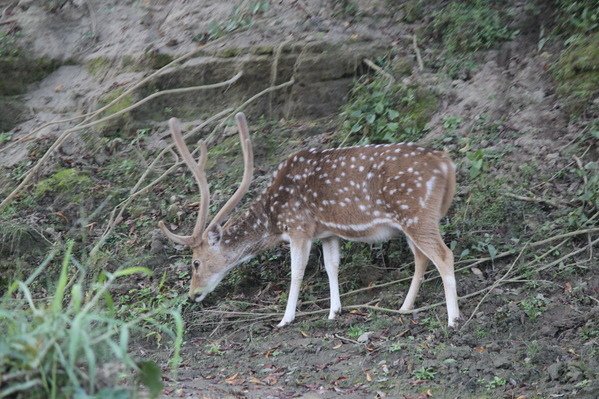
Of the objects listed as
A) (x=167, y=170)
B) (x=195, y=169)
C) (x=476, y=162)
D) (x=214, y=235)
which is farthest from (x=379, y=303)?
(x=167, y=170)

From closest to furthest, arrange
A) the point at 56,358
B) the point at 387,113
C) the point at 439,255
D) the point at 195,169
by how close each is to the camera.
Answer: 1. the point at 56,358
2. the point at 439,255
3. the point at 195,169
4. the point at 387,113

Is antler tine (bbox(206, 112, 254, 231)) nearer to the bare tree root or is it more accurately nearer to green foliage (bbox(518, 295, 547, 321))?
the bare tree root

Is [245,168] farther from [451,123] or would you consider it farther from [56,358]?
[56,358]

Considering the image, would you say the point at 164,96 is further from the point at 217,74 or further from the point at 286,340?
the point at 286,340

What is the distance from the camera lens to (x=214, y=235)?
9.73m

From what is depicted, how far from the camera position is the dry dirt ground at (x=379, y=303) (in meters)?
7.40

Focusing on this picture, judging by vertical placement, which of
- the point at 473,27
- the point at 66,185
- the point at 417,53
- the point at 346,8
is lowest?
the point at 66,185

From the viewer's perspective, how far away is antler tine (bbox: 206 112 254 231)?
30.6 ft

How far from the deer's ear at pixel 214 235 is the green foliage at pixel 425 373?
290 centimetres

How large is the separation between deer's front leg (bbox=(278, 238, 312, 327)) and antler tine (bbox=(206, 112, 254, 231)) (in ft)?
2.18

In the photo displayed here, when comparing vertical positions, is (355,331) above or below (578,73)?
below

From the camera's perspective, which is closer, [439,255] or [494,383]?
[494,383]

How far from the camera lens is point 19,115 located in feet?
40.9

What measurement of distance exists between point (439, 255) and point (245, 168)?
6.82 ft
